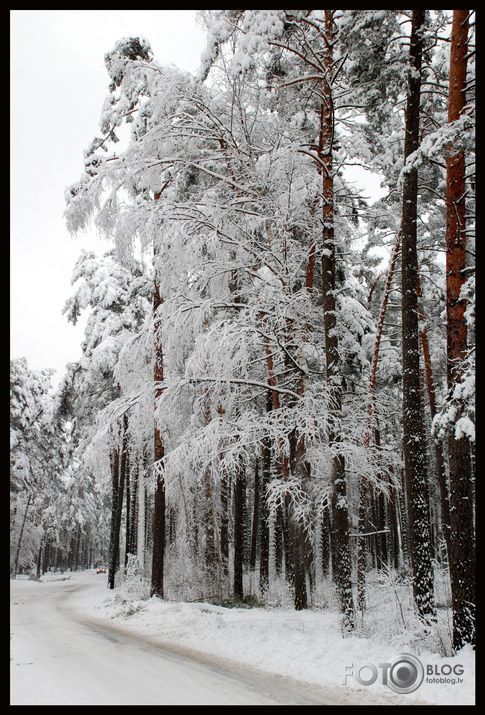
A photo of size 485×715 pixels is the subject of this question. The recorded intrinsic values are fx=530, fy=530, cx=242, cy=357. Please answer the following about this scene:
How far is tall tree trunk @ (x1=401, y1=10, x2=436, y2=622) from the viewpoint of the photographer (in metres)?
8.60

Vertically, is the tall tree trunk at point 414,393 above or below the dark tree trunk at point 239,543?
above

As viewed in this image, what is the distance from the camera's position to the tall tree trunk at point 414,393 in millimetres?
8602

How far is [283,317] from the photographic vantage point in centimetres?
1098

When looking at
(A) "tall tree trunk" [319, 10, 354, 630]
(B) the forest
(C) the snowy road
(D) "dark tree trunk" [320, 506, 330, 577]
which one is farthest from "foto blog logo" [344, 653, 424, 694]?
(D) "dark tree trunk" [320, 506, 330, 577]

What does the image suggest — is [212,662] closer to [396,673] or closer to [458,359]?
[396,673]

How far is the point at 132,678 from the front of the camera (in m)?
7.17

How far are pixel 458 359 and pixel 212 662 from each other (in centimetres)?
609

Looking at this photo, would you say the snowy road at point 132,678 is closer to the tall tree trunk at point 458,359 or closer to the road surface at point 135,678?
the road surface at point 135,678

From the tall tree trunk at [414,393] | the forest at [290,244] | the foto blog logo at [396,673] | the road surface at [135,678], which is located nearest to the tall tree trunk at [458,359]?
the forest at [290,244]

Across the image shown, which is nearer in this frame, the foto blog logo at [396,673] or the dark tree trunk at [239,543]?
the foto blog logo at [396,673]

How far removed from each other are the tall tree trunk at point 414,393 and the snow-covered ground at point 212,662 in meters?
1.21
